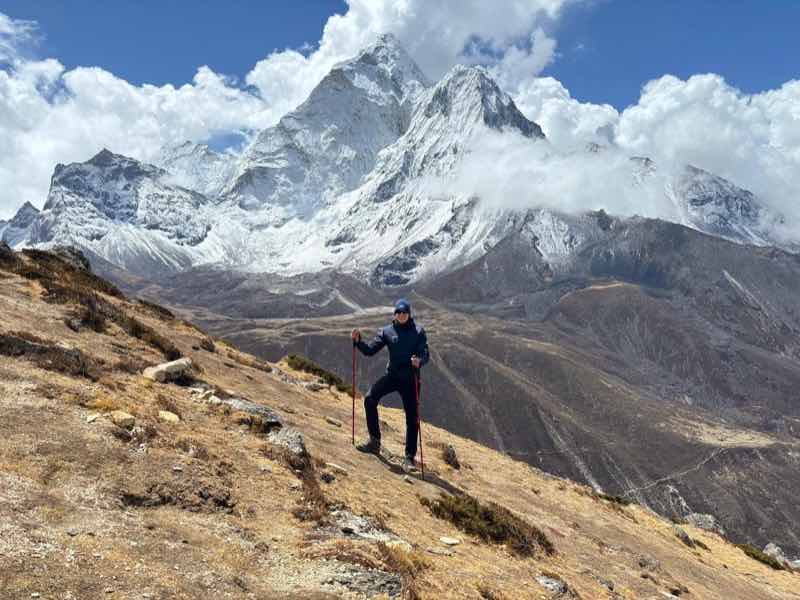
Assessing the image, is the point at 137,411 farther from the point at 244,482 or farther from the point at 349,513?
the point at 349,513

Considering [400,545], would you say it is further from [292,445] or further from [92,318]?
[92,318]

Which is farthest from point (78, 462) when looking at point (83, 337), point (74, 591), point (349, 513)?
point (83, 337)

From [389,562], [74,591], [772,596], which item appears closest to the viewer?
[74,591]

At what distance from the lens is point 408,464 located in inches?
734

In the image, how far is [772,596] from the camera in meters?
24.3

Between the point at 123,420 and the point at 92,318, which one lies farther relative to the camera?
the point at 92,318

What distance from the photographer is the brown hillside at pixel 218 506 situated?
8.95m

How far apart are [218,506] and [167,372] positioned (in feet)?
25.9

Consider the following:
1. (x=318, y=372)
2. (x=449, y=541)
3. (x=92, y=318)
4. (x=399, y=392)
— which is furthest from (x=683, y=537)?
(x=92, y=318)

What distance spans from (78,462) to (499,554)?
360 inches

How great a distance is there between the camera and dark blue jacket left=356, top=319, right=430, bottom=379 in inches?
706

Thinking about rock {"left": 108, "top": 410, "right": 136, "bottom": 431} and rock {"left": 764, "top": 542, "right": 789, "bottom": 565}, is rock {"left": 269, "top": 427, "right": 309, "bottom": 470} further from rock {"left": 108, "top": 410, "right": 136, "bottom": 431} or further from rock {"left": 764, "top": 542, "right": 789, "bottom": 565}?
rock {"left": 764, "top": 542, "right": 789, "bottom": 565}

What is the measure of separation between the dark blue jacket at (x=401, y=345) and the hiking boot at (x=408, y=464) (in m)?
2.70

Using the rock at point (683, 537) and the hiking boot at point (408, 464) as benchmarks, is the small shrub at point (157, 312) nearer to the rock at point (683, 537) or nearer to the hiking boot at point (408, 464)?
the hiking boot at point (408, 464)
